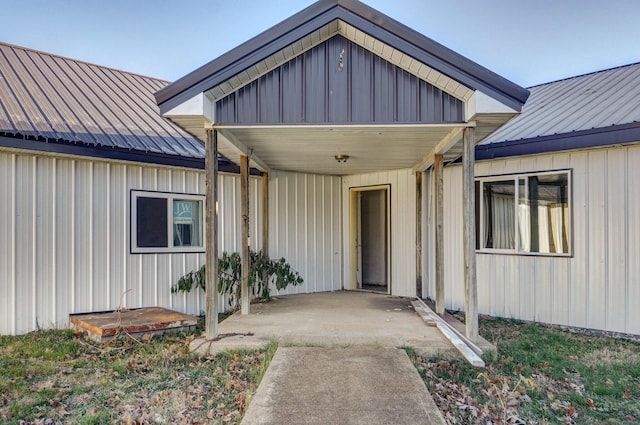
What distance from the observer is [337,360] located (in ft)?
14.7

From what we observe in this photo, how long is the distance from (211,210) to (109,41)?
1405 centimetres

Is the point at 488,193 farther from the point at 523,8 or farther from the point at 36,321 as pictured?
the point at 523,8

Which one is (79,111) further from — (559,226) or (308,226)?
(559,226)

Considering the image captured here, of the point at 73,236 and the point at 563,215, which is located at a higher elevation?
the point at 563,215

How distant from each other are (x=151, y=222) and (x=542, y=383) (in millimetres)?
5857

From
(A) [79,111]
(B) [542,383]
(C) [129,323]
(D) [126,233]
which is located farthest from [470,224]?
(A) [79,111]

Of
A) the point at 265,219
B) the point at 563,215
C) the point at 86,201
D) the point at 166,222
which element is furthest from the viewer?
the point at 265,219

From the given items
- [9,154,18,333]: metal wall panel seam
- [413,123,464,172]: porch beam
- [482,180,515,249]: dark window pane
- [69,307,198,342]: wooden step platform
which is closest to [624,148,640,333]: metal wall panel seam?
[482,180,515,249]: dark window pane

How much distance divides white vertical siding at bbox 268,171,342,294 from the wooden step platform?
277 cm

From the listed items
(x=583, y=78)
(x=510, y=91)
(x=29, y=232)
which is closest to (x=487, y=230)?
(x=510, y=91)

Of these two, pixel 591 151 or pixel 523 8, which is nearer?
pixel 591 151

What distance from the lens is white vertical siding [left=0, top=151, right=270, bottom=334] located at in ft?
19.4

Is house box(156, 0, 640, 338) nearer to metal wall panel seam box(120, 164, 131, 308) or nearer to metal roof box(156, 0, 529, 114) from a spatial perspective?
metal roof box(156, 0, 529, 114)

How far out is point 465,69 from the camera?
4.67 meters
